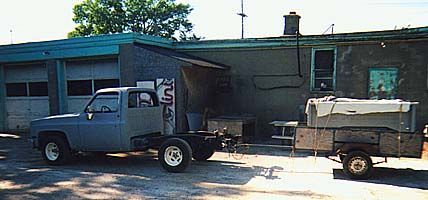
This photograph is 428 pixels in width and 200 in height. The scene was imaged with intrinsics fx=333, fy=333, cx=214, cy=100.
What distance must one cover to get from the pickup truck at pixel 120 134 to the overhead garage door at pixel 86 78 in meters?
5.11

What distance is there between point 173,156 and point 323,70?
24.6 feet

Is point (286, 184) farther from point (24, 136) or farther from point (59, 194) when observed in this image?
point (24, 136)

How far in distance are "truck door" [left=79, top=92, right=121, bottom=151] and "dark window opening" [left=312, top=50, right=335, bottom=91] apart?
7.86 m

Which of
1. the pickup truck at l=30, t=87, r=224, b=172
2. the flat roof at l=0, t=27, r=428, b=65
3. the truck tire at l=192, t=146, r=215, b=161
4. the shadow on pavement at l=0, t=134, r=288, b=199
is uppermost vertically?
the flat roof at l=0, t=27, r=428, b=65

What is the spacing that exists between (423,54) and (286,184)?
8.20 meters

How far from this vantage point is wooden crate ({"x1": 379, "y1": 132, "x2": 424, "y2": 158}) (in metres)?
6.76

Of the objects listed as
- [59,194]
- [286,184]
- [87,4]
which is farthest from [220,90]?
[87,4]

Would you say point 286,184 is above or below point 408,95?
below

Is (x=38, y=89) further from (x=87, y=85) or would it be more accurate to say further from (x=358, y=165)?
(x=358, y=165)

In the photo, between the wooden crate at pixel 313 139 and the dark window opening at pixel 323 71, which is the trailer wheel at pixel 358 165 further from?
the dark window opening at pixel 323 71

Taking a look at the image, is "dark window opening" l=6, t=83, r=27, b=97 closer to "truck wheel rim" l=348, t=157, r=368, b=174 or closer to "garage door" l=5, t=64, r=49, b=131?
"garage door" l=5, t=64, r=49, b=131

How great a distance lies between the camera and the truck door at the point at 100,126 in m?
7.91

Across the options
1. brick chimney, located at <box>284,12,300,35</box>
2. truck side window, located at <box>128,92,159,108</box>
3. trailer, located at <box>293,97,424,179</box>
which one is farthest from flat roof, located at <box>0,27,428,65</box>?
trailer, located at <box>293,97,424,179</box>

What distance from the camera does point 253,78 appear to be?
13555mm
